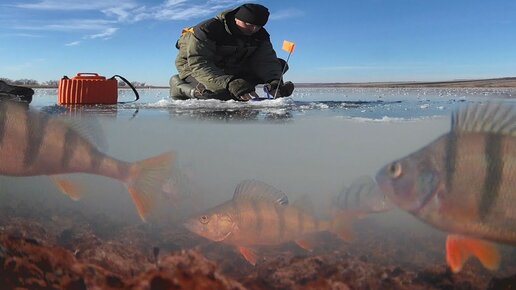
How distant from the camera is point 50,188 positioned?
2.34 metres

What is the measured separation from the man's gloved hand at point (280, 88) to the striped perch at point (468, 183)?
121 inches

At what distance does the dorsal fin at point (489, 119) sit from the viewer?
170cm

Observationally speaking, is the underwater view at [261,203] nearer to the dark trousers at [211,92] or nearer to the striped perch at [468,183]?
the striped perch at [468,183]

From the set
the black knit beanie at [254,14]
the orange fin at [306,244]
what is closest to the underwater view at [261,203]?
the orange fin at [306,244]

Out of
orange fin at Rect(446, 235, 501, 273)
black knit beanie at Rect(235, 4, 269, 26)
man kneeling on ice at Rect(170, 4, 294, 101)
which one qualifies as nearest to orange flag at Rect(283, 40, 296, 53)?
black knit beanie at Rect(235, 4, 269, 26)

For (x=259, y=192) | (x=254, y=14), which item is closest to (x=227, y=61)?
(x=254, y=14)

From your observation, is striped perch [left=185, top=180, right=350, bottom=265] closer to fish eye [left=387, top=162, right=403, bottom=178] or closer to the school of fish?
the school of fish

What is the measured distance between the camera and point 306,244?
1886 mm

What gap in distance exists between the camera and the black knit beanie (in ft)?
12.1

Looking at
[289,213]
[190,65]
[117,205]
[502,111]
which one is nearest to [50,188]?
[117,205]

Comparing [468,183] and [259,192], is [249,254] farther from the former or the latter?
[468,183]

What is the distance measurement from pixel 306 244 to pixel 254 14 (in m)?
2.32

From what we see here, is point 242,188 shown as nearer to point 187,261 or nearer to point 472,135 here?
point 187,261

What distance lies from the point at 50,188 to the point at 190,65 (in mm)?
2870
